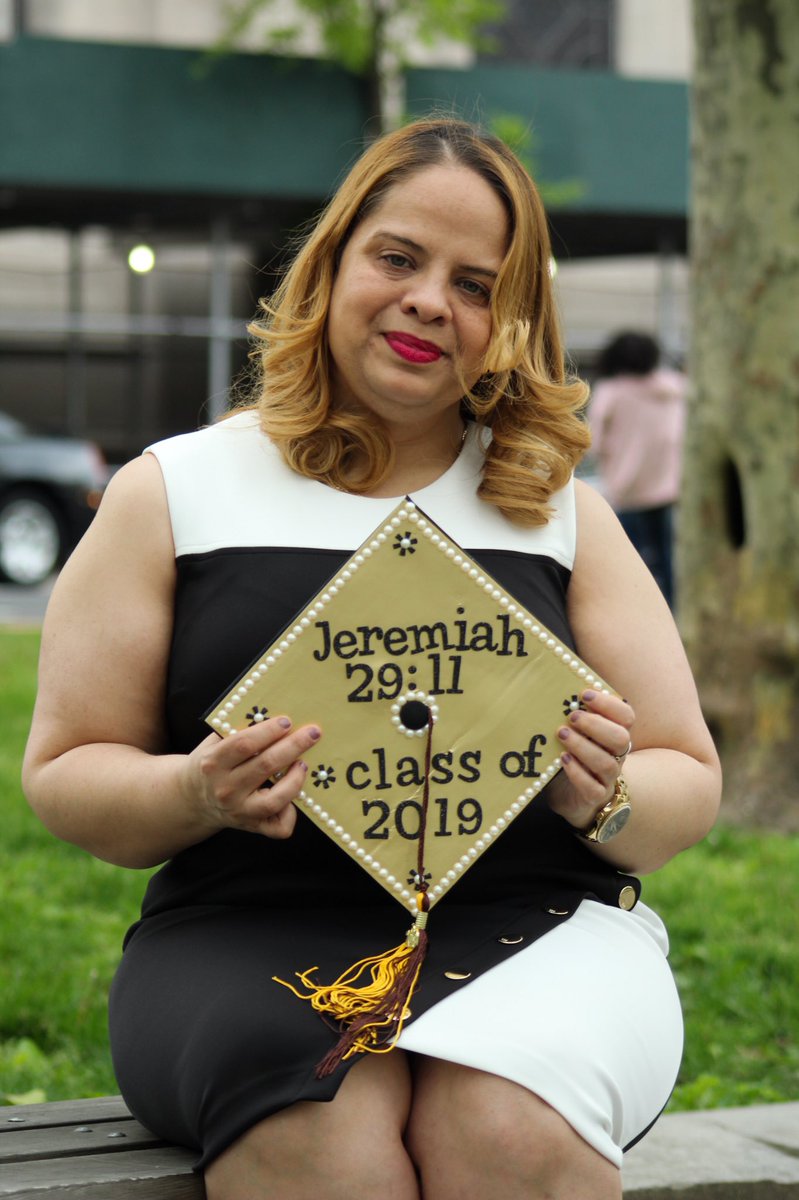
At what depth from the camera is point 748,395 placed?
5789 millimetres

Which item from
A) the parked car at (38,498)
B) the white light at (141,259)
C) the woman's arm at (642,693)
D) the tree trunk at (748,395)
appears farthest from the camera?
the white light at (141,259)

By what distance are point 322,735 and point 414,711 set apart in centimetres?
13

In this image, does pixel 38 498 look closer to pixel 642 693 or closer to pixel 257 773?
pixel 642 693

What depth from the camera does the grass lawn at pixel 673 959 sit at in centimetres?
360

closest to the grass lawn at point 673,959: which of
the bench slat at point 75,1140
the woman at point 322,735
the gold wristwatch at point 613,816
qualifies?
the bench slat at point 75,1140

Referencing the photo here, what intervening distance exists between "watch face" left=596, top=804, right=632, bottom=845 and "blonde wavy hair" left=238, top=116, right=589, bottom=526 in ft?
1.48

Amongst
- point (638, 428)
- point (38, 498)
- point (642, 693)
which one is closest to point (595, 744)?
point (642, 693)

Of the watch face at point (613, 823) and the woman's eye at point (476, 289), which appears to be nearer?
the watch face at point (613, 823)

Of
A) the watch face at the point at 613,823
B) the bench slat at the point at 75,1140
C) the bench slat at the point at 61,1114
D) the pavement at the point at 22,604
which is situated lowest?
the pavement at the point at 22,604

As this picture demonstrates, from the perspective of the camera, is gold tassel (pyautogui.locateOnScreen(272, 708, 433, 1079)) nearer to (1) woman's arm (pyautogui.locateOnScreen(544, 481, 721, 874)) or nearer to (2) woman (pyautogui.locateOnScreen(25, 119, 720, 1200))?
(2) woman (pyautogui.locateOnScreen(25, 119, 720, 1200))

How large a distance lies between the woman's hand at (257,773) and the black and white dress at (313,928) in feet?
0.71

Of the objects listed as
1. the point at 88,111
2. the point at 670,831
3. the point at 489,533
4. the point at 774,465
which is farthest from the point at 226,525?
the point at 88,111

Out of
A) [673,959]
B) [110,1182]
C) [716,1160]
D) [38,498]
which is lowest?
[38,498]

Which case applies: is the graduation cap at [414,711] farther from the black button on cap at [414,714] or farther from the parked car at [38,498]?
the parked car at [38,498]
